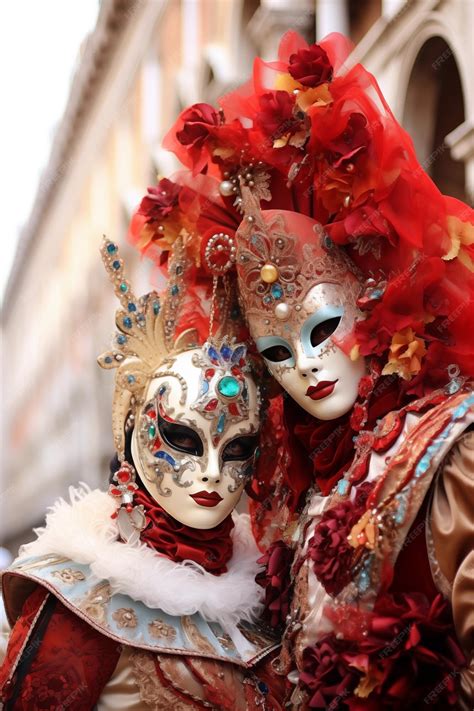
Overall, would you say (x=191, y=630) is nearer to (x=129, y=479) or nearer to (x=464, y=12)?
(x=129, y=479)

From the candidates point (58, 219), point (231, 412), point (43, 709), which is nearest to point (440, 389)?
point (231, 412)

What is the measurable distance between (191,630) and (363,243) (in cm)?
113

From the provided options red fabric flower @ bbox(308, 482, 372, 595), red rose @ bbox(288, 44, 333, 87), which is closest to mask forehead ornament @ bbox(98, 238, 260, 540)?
red fabric flower @ bbox(308, 482, 372, 595)

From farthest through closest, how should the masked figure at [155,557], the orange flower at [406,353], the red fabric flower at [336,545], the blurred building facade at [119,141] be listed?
the blurred building facade at [119,141], the masked figure at [155,557], the orange flower at [406,353], the red fabric flower at [336,545]

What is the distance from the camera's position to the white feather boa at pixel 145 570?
2562 millimetres

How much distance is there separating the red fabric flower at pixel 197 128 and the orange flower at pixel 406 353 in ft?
2.65

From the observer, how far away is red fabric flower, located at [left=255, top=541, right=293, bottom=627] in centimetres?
262

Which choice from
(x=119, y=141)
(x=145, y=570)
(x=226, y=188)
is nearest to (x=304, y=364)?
(x=226, y=188)

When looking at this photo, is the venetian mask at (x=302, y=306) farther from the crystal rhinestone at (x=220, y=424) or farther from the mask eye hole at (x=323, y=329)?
the crystal rhinestone at (x=220, y=424)

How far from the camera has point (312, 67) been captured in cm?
250

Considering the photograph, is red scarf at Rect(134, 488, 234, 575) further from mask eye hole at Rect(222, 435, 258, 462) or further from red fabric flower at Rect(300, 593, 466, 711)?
red fabric flower at Rect(300, 593, 466, 711)

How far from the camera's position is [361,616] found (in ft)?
7.25

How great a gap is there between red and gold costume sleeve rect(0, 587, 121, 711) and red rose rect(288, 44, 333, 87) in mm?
1512

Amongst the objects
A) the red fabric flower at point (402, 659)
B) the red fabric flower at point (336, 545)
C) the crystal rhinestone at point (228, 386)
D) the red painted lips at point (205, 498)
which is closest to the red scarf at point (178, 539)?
the red painted lips at point (205, 498)
